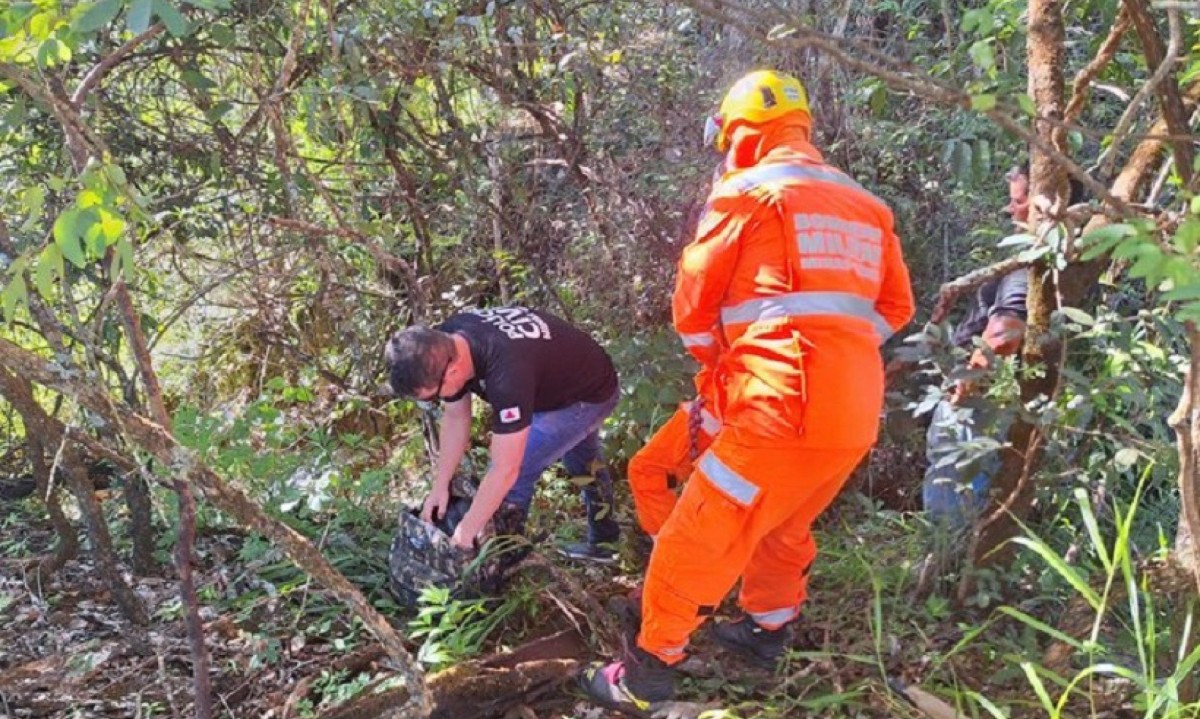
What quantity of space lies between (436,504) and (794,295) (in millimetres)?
1556

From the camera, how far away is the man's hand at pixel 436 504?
3490mm

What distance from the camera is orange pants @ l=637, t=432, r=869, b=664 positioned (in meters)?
2.69

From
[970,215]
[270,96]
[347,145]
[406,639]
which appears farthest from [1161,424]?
[347,145]

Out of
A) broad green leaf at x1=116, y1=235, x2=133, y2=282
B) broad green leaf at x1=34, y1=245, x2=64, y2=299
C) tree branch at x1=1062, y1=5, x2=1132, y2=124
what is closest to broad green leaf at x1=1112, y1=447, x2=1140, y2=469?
tree branch at x1=1062, y1=5, x2=1132, y2=124

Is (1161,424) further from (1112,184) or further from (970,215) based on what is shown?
(970,215)

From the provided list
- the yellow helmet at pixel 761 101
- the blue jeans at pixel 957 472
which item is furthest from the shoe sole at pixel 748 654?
the yellow helmet at pixel 761 101

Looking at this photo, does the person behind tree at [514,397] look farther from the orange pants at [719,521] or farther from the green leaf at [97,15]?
the green leaf at [97,15]

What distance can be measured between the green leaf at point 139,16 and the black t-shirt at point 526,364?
1.78 metres

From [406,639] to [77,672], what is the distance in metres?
1.01

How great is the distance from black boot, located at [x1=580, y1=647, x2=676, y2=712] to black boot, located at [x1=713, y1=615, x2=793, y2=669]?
0.24m

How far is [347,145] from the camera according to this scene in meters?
4.42

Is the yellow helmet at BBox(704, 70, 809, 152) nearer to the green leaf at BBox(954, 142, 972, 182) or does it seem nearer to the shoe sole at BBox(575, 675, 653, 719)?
the green leaf at BBox(954, 142, 972, 182)

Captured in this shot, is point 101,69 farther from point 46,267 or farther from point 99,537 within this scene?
point 99,537

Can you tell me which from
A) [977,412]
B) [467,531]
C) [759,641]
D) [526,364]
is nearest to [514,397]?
[526,364]
